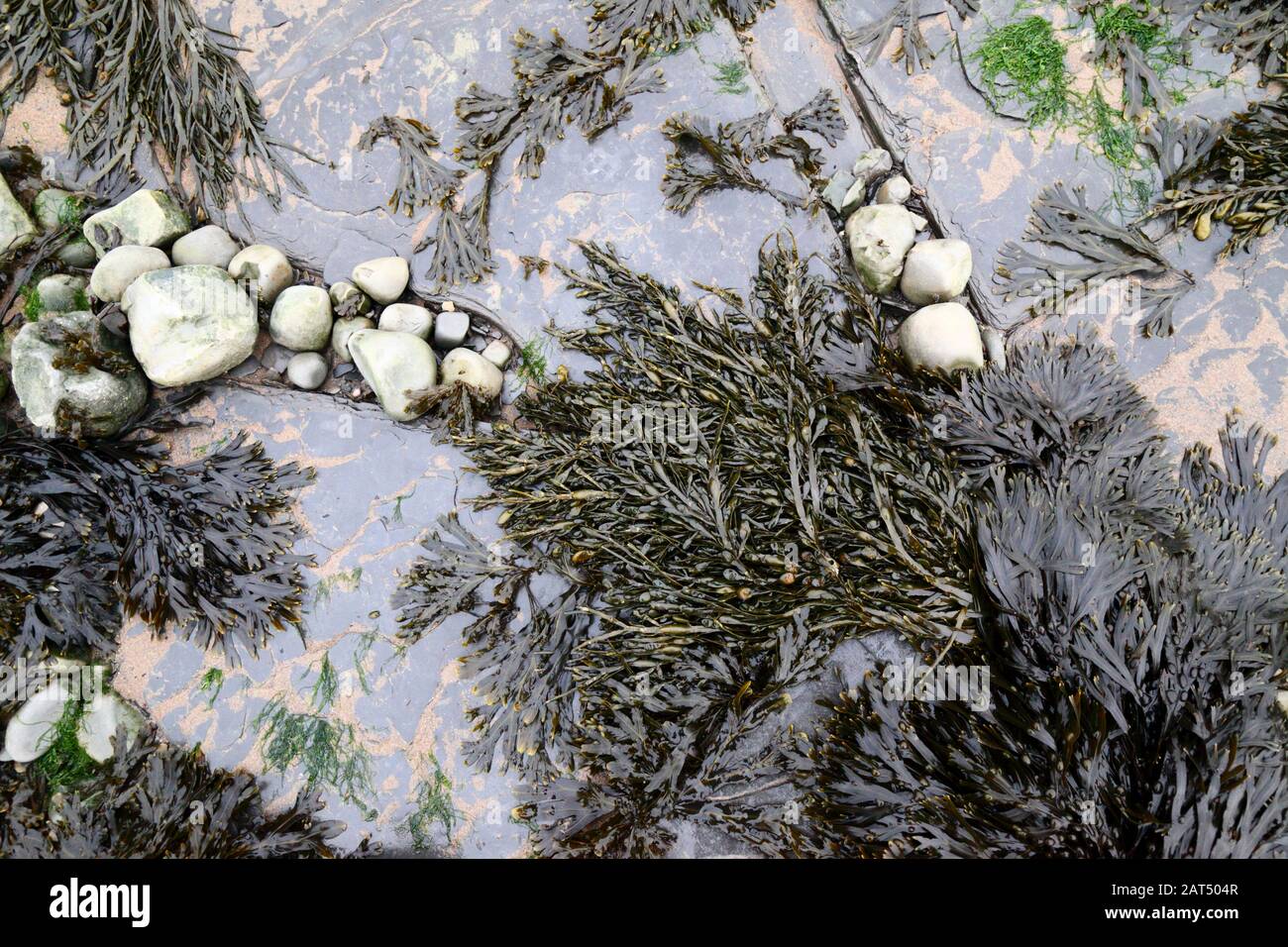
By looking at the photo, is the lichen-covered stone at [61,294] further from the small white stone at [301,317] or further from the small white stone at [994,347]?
the small white stone at [994,347]

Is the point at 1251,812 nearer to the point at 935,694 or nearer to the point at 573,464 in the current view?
the point at 935,694

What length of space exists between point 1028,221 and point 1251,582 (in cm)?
177

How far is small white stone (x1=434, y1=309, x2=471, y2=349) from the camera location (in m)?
3.40

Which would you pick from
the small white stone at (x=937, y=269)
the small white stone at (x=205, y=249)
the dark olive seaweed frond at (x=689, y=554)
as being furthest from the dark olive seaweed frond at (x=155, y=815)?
the small white stone at (x=937, y=269)

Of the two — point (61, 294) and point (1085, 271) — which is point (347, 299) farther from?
point (1085, 271)

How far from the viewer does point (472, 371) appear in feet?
10.7

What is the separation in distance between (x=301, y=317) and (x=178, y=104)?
1.24m

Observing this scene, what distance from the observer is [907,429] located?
305cm

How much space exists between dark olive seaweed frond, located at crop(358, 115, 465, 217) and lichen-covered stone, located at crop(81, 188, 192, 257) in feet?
3.65

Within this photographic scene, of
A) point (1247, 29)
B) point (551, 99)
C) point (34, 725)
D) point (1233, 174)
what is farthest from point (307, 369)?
point (1247, 29)

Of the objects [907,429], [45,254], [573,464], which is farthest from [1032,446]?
[45,254]

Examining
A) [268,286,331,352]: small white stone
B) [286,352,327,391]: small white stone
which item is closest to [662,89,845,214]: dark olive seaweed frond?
[268,286,331,352]: small white stone

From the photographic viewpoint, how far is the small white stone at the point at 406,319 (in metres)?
3.38
